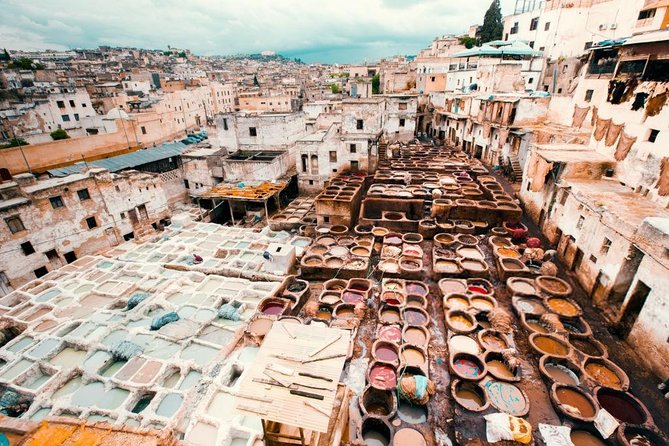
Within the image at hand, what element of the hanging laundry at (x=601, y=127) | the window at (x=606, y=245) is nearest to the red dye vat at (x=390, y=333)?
the window at (x=606, y=245)

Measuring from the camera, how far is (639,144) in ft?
53.0

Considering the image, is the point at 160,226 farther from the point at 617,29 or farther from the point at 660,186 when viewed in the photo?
the point at 617,29

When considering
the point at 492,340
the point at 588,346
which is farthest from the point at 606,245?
the point at 492,340

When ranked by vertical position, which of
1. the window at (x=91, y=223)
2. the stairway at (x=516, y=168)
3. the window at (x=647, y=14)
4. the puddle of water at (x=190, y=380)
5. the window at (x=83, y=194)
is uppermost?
the window at (x=647, y=14)

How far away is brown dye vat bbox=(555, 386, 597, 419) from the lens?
10.6 metres

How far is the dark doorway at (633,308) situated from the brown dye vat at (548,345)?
284 centimetres

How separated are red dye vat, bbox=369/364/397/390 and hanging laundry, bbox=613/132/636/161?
16824mm

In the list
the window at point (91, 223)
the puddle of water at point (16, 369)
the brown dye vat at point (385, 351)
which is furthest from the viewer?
the window at point (91, 223)

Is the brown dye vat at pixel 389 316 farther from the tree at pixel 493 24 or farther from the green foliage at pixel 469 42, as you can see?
the green foliage at pixel 469 42

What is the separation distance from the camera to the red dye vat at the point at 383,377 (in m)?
11.8

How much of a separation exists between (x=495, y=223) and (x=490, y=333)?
32.9 feet

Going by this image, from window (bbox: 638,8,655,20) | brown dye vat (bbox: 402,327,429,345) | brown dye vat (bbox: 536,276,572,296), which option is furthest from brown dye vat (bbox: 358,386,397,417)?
window (bbox: 638,8,655,20)

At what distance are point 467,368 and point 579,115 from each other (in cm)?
2237

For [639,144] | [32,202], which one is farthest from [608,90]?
[32,202]
